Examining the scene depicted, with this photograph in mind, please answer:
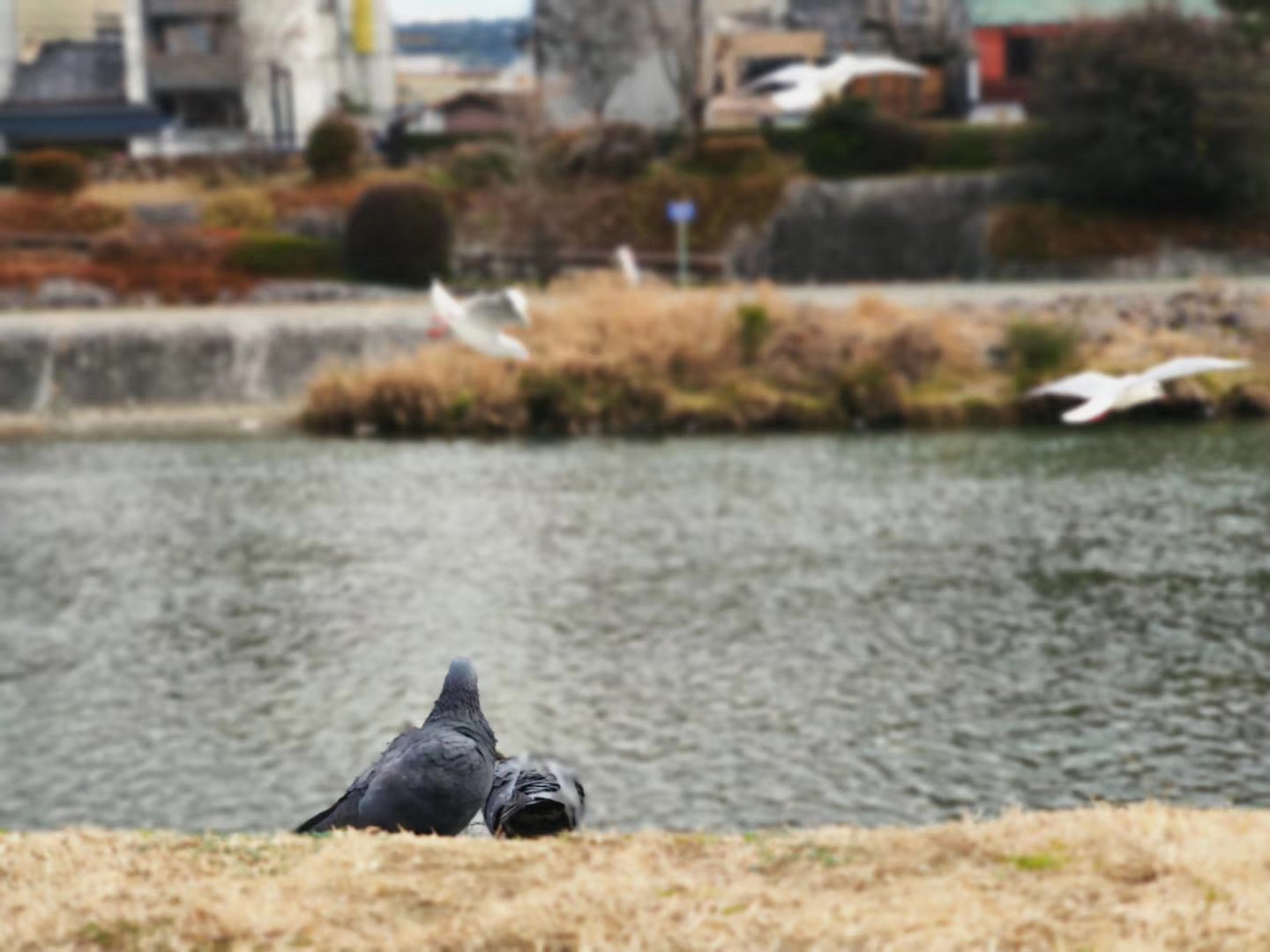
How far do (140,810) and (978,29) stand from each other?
49178 mm

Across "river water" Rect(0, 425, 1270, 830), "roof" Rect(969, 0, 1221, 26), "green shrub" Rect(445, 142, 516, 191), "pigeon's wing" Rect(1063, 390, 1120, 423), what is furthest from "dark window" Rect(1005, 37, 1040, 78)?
"pigeon's wing" Rect(1063, 390, 1120, 423)

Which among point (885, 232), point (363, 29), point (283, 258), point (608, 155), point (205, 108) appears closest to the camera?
point (283, 258)

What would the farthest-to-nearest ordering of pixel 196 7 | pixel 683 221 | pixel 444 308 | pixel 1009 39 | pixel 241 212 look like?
pixel 196 7
pixel 1009 39
pixel 241 212
pixel 683 221
pixel 444 308

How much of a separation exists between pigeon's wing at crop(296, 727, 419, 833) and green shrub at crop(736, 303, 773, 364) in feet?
83.9

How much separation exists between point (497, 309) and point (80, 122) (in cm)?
5100

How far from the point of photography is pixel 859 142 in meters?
50.8

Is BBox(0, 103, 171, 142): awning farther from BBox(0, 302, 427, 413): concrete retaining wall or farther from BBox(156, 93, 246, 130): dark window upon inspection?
BBox(0, 302, 427, 413): concrete retaining wall

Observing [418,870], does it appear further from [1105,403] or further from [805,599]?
[805,599]

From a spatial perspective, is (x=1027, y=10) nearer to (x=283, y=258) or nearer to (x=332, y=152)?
(x=332, y=152)

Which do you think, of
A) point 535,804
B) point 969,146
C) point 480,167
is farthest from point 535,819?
point 480,167

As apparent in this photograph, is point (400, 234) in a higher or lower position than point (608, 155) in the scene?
lower

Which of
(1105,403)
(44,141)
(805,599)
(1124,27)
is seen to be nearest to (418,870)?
(1105,403)

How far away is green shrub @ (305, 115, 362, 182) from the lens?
5347cm

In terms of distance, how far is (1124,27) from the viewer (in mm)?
44500
